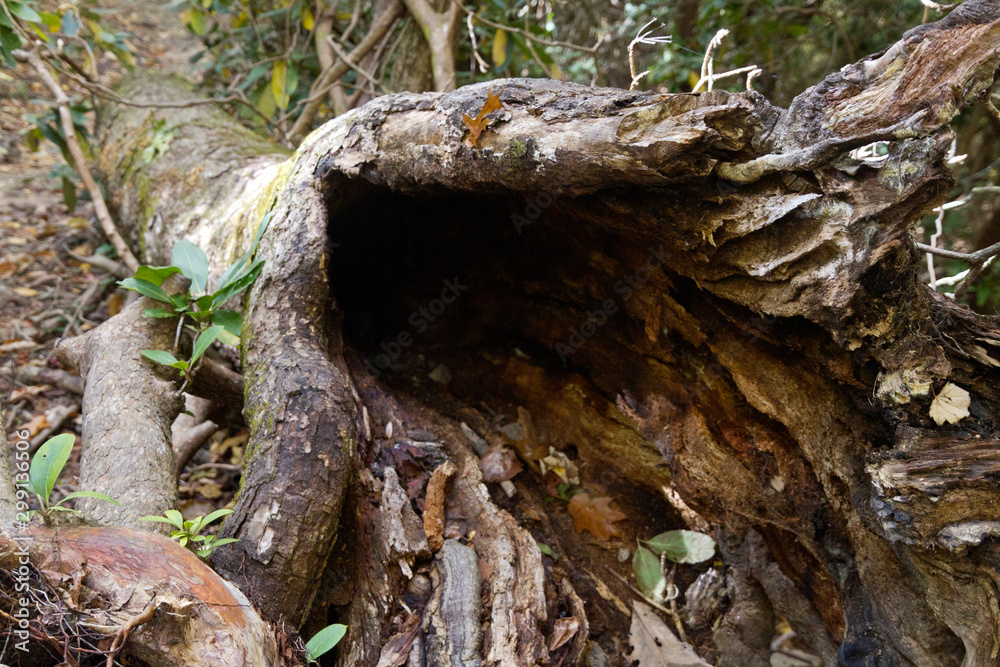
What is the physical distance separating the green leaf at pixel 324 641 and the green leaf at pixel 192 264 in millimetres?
1215

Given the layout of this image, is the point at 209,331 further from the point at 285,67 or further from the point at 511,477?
the point at 285,67

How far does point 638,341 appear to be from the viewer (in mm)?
2016

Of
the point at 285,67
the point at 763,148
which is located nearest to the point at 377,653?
the point at 763,148

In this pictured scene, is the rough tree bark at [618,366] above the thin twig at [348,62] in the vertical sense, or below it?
below

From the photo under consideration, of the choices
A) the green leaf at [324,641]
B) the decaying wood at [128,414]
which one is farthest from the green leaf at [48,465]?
the green leaf at [324,641]

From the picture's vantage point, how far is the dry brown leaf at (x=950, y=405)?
51.3 inches

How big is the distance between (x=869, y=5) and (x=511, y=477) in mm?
4363

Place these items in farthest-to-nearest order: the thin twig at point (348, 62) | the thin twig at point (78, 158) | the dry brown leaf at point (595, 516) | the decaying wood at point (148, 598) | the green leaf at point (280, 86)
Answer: the green leaf at point (280, 86)
the thin twig at point (348, 62)
the thin twig at point (78, 158)
the dry brown leaf at point (595, 516)
the decaying wood at point (148, 598)

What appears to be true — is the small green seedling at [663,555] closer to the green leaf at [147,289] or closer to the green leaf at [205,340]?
the green leaf at [205,340]

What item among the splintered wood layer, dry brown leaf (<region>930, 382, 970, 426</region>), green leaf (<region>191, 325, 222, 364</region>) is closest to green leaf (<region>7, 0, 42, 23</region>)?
the splintered wood layer

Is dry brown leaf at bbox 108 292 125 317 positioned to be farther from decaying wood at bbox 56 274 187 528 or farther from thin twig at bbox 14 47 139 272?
decaying wood at bbox 56 274 187 528

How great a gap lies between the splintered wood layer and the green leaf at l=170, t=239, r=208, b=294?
463 millimetres

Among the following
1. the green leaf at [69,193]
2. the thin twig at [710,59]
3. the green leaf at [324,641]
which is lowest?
the green leaf at [324,641]

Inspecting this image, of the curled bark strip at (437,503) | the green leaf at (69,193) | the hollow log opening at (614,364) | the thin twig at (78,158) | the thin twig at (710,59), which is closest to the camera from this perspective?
the hollow log opening at (614,364)
